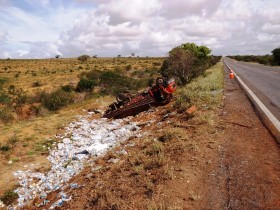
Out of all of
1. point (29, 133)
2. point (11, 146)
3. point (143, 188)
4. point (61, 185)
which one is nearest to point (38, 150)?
point (11, 146)

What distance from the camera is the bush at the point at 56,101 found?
62.9ft

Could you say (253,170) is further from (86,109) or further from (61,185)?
(86,109)

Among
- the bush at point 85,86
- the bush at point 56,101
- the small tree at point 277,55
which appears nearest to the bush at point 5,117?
the bush at point 56,101

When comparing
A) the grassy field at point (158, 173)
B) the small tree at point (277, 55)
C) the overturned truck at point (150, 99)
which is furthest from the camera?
the small tree at point (277, 55)

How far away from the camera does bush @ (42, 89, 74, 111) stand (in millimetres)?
19172

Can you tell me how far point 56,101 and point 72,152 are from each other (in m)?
9.85

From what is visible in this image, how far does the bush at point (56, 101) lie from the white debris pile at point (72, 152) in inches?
225

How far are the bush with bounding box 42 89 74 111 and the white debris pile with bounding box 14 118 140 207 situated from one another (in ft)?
18.7

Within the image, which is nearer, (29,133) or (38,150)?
(38,150)

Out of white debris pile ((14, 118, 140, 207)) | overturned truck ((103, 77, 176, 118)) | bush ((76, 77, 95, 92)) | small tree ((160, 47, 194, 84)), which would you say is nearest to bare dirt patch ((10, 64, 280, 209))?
white debris pile ((14, 118, 140, 207))

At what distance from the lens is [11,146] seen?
10.7 m

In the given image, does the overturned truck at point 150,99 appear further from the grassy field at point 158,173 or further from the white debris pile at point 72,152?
the grassy field at point 158,173

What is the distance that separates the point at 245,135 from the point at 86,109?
11472mm

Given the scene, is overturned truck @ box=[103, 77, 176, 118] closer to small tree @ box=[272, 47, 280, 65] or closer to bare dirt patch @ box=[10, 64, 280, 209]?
bare dirt patch @ box=[10, 64, 280, 209]
